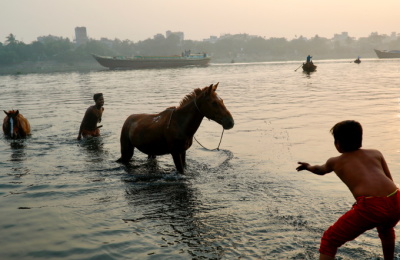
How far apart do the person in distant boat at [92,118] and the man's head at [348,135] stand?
9.08m

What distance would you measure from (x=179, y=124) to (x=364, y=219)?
4.63m

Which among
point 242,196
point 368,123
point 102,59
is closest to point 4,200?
point 242,196

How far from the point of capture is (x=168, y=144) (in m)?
7.96

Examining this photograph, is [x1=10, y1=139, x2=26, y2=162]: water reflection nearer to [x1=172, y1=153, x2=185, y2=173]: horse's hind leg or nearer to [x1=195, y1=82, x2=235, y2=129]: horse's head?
[x1=172, y1=153, x2=185, y2=173]: horse's hind leg

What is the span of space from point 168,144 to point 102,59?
11222cm

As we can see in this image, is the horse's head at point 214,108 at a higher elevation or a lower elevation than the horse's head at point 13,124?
higher

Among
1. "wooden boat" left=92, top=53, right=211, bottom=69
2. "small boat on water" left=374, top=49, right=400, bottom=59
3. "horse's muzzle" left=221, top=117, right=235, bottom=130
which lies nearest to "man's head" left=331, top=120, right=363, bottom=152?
"horse's muzzle" left=221, top=117, right=235, bottom=130

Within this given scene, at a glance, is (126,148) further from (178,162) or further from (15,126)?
(15,126)

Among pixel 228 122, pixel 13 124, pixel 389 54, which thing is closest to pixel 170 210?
pixel 228 122

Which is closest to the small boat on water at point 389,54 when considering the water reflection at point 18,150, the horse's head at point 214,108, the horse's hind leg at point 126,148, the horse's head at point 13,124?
the horse's head at point 13,124

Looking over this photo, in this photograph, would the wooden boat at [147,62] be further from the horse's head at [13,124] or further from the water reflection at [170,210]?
the water reflection at [170,210]

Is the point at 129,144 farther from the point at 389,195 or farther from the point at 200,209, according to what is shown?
the point at 389,195

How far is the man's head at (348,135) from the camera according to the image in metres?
3.96

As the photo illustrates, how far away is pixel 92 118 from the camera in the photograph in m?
12.3
